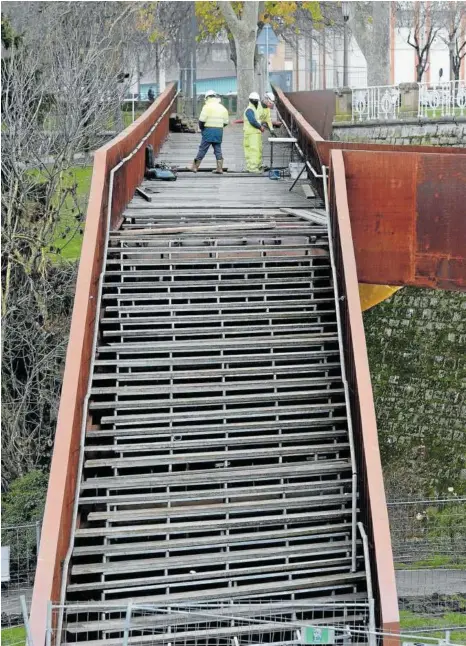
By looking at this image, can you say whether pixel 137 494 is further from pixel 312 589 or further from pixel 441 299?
pixel 441 299

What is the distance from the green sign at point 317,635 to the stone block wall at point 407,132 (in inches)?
730

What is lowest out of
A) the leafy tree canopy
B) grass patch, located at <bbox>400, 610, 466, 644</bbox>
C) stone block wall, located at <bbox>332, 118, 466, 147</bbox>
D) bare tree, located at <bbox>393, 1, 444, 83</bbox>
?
grass patch, located at <bbox>400, 610, 466, 644</bbox>

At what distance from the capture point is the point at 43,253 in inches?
924

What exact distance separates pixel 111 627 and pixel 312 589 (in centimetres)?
177

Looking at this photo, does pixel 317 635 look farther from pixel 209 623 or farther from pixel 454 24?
pixel 454 24

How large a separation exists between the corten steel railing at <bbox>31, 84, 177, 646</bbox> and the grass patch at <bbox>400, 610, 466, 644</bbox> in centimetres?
A: 413

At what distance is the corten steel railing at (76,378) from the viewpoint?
9766 millimetres

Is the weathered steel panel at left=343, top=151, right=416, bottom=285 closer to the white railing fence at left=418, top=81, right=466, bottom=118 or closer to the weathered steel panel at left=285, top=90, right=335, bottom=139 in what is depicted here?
the white railing fence at left=418, top=81, right=466, bottom=118

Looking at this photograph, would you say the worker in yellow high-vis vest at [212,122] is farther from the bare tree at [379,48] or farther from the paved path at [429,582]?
the bare tree at [379,48]

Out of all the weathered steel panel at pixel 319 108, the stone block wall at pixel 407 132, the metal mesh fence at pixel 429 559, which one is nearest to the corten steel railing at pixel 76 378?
the metal mesh fence at pixel 429 559

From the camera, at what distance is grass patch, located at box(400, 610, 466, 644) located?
1270 cm

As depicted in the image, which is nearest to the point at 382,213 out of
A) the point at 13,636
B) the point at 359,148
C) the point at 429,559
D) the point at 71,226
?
the point at 359,148

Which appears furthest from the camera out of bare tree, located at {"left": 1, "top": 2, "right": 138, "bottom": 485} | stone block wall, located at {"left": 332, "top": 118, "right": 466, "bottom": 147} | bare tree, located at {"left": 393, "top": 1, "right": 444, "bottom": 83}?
bare tree, located at {"left": 393, "top": 1, "right": 444, "bottom": 83}

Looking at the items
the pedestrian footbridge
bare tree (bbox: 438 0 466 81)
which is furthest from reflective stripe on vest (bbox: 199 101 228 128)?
bare tree (bbox: 438 0 466 81)
